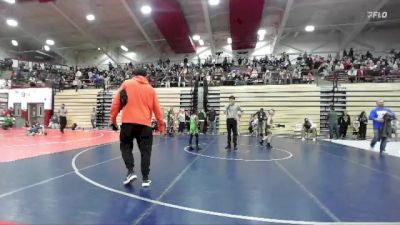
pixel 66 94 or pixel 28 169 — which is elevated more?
pixel 66 94

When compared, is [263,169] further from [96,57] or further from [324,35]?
[96,57]

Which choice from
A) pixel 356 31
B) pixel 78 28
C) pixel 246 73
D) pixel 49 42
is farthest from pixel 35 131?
pixel 356 31

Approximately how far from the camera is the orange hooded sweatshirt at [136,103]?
15.9 ft

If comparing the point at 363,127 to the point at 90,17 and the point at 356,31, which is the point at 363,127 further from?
the point at 90,17

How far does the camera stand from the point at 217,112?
878 inches

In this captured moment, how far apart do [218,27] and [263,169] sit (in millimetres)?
24544

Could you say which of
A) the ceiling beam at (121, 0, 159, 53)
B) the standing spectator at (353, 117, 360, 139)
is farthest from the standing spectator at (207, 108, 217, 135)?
the ceiling beam at (121, 0, 159, 53)

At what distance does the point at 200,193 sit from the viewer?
4539 millimetres

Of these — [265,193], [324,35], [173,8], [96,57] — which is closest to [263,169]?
[265,193]

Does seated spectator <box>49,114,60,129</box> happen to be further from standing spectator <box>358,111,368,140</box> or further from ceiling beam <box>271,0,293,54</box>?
standing spectator <box>358,111,368,140</box>
